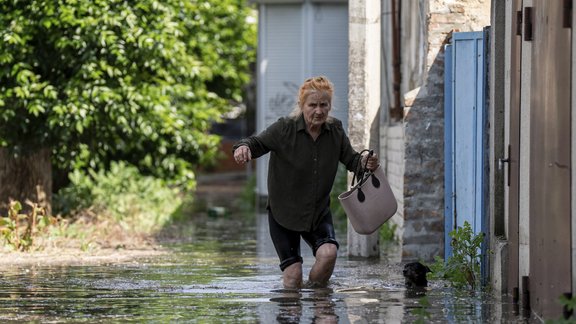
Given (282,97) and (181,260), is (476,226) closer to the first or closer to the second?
(181,260)

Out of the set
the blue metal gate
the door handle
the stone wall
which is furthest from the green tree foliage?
the door handle

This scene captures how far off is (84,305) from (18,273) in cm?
274

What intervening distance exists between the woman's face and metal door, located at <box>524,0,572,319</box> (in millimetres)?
1987

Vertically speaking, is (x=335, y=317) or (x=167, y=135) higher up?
(x=167, y=135)

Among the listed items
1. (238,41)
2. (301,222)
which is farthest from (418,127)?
(238,41)

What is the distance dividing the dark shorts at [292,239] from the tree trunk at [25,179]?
7799mm

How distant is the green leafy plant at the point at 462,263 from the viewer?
10.3 metres

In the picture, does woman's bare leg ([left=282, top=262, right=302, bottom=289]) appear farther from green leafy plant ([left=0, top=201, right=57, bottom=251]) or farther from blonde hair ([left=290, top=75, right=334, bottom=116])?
green leafy plant ([left=0, top=201, right=57, bottom=251])

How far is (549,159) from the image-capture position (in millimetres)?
7797

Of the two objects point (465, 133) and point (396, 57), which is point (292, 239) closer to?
point (465, 133)

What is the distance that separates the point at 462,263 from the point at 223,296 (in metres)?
1.96

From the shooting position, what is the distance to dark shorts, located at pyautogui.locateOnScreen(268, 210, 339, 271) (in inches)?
410

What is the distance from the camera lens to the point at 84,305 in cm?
925

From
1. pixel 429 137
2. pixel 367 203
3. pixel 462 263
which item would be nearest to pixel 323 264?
pixel 367 203
